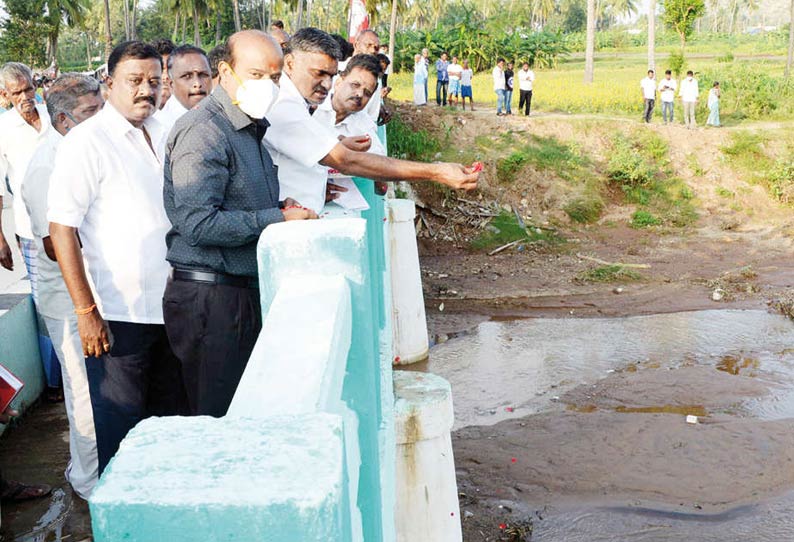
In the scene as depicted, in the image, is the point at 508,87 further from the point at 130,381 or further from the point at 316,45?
the point at 130,381

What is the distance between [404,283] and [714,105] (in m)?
11.0

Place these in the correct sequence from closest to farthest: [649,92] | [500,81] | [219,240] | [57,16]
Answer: [219,240] → [500,81] → [649,92] → [57,16]

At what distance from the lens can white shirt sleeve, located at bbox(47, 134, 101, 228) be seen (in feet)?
8.86

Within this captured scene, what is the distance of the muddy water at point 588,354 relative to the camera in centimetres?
803

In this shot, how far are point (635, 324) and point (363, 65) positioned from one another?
281 inches

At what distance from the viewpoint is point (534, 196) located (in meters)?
14.8

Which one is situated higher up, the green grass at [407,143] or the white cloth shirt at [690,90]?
the white cloth shirt at [690,90]

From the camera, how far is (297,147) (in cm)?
278

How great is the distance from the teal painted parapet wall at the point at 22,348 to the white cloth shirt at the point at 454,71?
573 inches

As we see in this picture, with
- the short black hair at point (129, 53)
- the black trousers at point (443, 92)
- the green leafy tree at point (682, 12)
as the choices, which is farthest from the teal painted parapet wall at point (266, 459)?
the green leafy tree at point (682, 12)

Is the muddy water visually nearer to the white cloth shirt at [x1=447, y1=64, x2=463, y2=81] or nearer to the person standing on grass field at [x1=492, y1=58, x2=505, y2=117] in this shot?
the person standing on grass field at [x1=492, y1=58, x2=505, y2=117]

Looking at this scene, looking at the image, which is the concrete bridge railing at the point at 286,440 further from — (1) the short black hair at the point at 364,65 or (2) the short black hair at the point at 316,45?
(1) the short black hair at the point at 364,65

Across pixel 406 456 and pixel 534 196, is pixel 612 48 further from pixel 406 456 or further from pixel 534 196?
pixel 406 456

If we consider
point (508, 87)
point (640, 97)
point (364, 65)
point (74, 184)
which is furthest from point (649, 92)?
point (74, 184)
